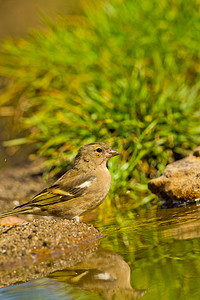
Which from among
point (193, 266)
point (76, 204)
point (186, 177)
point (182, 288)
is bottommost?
point (186, 177)

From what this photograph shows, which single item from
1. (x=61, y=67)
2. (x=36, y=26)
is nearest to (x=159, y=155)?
(x=61, y=67)

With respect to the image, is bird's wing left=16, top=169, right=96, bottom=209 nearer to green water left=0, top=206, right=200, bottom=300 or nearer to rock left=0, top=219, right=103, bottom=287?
rock left=0, top=219, right=103, bottom=287

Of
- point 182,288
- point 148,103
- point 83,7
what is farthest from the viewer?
point 83,7

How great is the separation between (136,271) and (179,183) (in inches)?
85.2

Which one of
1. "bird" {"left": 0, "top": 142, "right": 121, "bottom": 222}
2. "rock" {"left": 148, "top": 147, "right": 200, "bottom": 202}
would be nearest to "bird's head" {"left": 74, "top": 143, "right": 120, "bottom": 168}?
"bird" {"left": 0, "top": 142, "right": 121, "bottom": 222}

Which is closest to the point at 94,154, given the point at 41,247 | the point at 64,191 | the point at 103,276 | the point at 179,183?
the point at 64,191

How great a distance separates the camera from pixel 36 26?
10.7 meters

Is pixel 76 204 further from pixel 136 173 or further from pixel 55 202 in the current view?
pixel 136 173

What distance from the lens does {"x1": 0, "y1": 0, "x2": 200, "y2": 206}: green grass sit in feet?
20.7

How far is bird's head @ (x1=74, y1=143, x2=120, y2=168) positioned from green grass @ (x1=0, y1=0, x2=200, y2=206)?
33.4 inches

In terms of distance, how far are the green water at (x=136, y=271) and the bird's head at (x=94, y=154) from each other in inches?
35.5

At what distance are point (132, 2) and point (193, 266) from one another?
6309 mm

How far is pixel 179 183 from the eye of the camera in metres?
4.90

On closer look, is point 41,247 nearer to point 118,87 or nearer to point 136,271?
point 136,271
